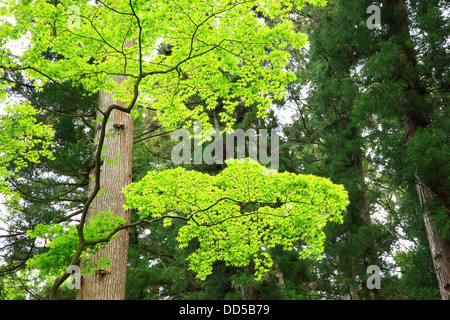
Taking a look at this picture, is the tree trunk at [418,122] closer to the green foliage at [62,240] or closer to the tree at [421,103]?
the tree at [421,103]

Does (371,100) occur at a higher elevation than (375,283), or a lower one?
higher

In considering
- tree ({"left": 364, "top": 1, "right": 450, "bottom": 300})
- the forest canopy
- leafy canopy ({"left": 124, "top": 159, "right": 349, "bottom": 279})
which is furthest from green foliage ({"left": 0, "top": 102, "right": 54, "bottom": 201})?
tree ({"left": 364, "top": 1, "right": 450, "bottom": 300})

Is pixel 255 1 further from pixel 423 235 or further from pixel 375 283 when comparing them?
pixel 375 283

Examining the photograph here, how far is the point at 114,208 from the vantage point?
5453mm

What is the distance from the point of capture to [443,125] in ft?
20.8

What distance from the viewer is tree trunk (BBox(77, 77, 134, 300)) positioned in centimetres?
502

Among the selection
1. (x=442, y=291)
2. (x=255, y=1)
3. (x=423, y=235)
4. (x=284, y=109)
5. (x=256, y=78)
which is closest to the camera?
(x=255, y=1)

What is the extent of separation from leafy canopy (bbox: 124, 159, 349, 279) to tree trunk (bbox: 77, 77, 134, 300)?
15.9 inches

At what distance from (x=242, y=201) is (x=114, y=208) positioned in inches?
75.1

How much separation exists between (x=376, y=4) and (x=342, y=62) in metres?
1.84

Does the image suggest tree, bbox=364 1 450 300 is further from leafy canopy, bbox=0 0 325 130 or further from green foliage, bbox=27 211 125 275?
green foliage, bbox=27 211 125 275

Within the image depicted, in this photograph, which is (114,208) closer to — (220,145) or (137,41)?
(137,41)

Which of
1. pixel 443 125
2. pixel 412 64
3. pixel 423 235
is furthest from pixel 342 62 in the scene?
pixel 423 235

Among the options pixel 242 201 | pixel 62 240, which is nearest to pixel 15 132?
pixel 62 240
